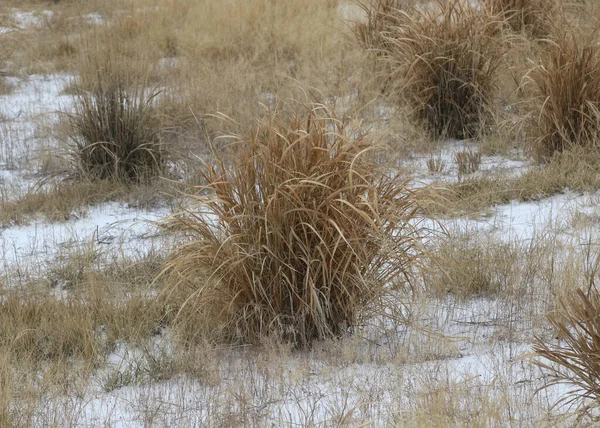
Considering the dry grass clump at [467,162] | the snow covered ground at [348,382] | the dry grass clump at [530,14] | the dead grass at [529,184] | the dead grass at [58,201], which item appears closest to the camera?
the snow covered ground at [348,382]

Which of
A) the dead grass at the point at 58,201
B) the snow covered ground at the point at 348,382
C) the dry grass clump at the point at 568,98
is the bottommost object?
the snow covered ground at the point at 348,382

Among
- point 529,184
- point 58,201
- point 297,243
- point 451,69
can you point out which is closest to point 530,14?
point 451,69

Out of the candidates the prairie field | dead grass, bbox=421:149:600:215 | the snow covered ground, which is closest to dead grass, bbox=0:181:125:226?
the prairie field

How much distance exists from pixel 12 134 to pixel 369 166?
3.92 m

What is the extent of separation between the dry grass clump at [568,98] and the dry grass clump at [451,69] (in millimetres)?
595

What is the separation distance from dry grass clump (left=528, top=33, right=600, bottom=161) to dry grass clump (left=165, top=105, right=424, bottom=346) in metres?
2.24

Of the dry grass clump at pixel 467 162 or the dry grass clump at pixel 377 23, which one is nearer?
the dry grass clump at pixel 467 162

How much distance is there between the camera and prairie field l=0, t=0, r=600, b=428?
9.61 feet

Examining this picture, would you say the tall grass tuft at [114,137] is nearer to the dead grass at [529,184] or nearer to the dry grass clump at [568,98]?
the dead grass at [529,184]

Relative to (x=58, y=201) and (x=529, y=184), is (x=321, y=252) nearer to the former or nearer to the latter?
(x=529, y=184)

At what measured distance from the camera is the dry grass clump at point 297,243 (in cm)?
332

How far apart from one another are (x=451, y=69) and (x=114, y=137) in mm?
2482

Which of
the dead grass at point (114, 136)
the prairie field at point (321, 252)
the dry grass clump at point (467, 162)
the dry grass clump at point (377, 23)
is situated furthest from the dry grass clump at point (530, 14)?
the dead grass at point (114, 136)

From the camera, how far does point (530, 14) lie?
722 cm
